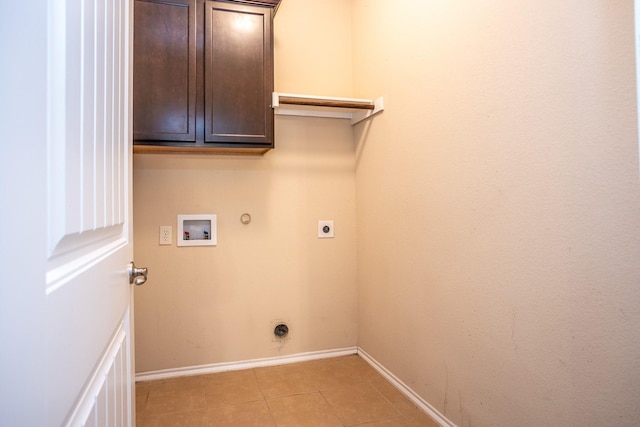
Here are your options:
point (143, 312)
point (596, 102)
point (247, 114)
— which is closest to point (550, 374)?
point (596, 102)

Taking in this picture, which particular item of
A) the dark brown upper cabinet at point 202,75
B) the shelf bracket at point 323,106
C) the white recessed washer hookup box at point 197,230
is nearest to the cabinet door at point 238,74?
the dark brown upper cabinet at point 202,75

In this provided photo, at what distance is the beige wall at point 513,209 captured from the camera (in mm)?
1032

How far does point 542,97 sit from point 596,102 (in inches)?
7.3

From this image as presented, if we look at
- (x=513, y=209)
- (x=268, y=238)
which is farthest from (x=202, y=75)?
(x=513, y=209)

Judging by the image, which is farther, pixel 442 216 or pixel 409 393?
pixel 409 393

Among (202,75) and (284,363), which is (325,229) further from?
(202,75)

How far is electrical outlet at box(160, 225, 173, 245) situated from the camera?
2.34 m

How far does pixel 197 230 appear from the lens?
2.41 meters

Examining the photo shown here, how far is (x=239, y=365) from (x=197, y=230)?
96 cm

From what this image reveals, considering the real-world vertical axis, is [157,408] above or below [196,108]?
below

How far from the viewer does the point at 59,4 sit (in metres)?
0.46

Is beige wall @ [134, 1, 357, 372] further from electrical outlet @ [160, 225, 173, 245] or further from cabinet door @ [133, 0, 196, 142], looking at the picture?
cabinet door @ [133, 0, 196, 142]

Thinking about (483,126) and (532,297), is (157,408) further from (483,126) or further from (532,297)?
(483,126)

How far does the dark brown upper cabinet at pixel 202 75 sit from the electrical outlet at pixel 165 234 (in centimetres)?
51
